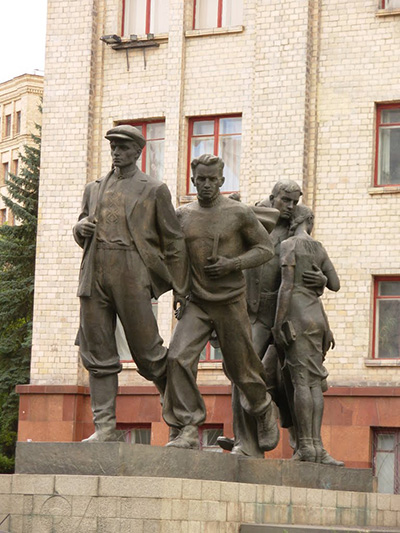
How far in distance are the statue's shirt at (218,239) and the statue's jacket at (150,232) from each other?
228 mm

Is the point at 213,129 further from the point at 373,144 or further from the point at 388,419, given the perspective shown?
the point at 388,419

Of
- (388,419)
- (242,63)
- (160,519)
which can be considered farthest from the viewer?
(242,63)

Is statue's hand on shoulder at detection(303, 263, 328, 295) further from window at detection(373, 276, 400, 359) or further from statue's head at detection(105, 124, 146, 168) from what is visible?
window at detection(373, 276, 400, 359)

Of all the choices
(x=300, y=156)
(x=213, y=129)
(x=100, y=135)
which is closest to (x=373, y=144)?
(x=300, y=156)

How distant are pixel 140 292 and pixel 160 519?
2160 millimetres

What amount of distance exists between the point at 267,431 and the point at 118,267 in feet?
9.30

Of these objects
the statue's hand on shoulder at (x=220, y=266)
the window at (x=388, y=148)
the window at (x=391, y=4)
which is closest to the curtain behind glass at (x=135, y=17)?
the window at (x=391, y=4)

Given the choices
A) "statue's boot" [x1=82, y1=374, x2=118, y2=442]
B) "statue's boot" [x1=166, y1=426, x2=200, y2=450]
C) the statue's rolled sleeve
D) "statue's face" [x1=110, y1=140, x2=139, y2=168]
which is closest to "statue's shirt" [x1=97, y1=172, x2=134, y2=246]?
"statue's face" [x1=110, y1=140, x2=139, y2=168]

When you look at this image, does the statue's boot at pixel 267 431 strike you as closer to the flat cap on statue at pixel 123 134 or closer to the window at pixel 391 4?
the flat cap on statue at pixel 123 134

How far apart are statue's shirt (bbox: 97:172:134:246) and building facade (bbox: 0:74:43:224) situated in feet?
217

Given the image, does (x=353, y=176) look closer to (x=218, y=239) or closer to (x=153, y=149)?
(x=153, y=149)

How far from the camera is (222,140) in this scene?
116 ft

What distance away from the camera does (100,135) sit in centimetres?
3616

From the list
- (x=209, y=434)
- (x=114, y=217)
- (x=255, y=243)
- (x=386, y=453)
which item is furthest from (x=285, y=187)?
(x=209, y=434)
